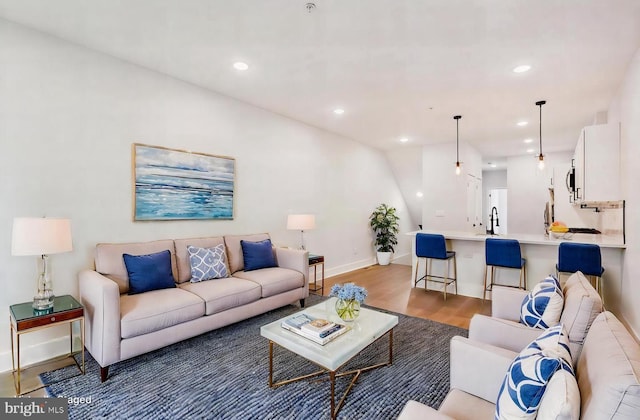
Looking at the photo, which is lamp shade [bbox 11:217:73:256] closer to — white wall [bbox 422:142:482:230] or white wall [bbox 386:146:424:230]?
white wall [bbox 422:142:482:230]

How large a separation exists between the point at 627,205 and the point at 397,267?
4028 mm

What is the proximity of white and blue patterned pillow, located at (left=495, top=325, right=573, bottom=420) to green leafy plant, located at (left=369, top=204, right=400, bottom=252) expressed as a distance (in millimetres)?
5792

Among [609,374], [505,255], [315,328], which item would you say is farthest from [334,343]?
[505,255]

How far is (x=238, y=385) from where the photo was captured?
226cm

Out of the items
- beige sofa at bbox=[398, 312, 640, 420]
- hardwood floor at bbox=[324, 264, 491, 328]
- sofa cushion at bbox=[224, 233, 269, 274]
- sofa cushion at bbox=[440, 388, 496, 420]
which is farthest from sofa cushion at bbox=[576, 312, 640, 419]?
sofa cushion at bbox=[224, 233, 269, 274]

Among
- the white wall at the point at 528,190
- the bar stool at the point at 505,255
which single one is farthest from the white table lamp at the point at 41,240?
the white wall at the point at 528,190

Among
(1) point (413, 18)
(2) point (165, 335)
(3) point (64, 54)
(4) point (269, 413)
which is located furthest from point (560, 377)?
(3) point (64, 54)

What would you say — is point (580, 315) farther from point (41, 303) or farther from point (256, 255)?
point (41, 303)

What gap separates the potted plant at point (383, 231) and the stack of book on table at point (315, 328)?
4731mm

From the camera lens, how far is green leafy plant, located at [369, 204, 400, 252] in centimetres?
698

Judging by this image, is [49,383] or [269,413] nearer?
[269,413]

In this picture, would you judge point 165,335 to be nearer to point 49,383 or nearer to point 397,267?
point 49,383

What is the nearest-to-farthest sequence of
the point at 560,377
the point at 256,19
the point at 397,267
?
1. the point at 560,377
2. the point at 256,19
3. the point at 397,267

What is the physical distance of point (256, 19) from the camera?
244cm
